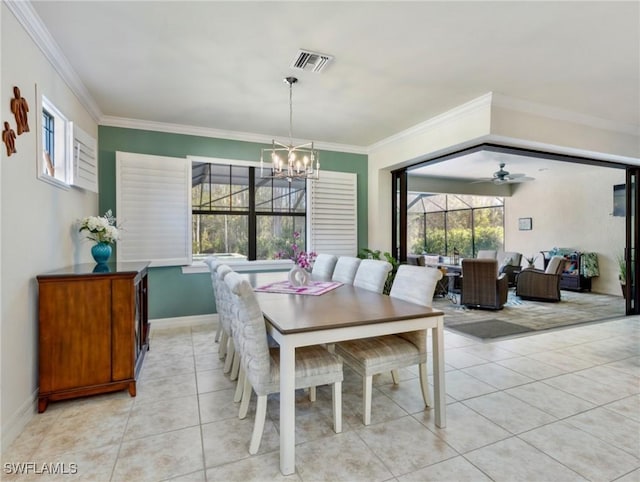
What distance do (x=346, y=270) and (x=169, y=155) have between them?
111 inches

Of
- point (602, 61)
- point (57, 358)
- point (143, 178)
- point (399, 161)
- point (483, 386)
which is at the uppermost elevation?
point (602, 61)

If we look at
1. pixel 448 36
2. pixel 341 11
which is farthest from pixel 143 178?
pixel 448 36

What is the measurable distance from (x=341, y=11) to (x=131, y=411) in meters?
3.04

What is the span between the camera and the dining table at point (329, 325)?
177cm

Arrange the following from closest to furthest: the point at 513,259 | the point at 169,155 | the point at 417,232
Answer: the point at 169,155
the point at 513,259
the point at 417,232

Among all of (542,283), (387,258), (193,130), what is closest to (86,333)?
(193,130)

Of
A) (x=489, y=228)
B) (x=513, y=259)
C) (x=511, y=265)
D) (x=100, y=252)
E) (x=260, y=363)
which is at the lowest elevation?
(x=260, y=363)

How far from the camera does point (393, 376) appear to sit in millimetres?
2771

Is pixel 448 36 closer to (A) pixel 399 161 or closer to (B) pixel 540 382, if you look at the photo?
(A) pixel 399 161

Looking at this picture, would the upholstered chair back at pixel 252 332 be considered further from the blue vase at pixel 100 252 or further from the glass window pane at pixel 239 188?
the glass window pane at pixel 239 188

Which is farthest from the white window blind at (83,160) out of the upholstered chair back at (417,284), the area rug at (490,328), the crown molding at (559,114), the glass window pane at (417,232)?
the glass window pane at (417,232)

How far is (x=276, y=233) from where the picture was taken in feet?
17.0

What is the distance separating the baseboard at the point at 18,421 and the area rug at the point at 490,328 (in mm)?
4230

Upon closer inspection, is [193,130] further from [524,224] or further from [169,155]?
[524,224]
